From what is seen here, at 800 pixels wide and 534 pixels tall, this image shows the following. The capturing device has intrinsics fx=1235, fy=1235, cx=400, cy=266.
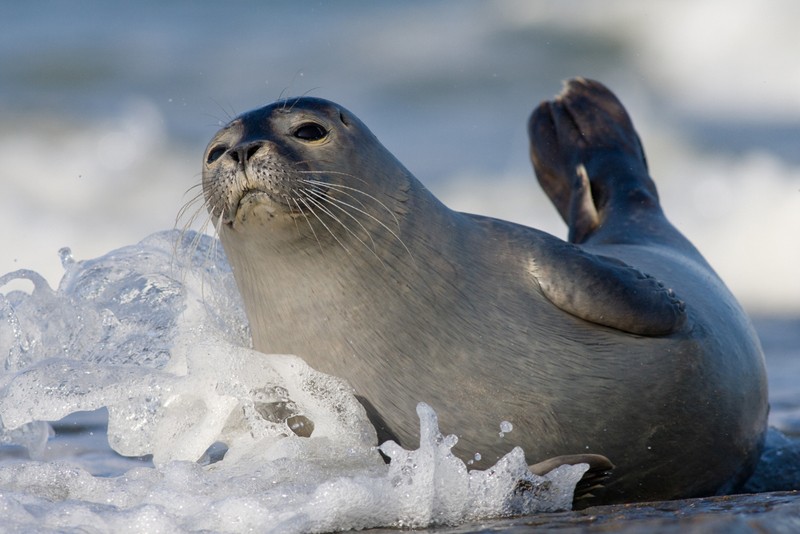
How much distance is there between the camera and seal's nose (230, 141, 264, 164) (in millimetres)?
3844

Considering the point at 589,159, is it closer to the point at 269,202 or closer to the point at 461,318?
the point at 461,318

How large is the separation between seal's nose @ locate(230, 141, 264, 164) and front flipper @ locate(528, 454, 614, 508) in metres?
1.29

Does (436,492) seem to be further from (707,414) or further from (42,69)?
(42,69)

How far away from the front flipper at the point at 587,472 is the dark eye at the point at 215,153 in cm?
142

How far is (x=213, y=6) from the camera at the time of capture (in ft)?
62.8

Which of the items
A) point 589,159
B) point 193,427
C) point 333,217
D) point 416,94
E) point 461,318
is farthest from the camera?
point 416,94

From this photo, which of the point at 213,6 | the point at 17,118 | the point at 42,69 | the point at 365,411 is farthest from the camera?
the point at 213,6

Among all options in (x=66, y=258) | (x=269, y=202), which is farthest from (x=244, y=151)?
(x=66, y=258)

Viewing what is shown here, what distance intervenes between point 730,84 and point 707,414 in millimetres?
13109

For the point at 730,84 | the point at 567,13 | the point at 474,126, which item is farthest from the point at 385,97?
the point at 730,84

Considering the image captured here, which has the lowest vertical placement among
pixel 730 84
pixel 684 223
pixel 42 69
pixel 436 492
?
pixel 436 492

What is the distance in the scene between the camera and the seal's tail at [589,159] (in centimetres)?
629

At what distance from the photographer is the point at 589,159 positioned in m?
6.72

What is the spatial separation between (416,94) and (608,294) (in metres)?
13.2
